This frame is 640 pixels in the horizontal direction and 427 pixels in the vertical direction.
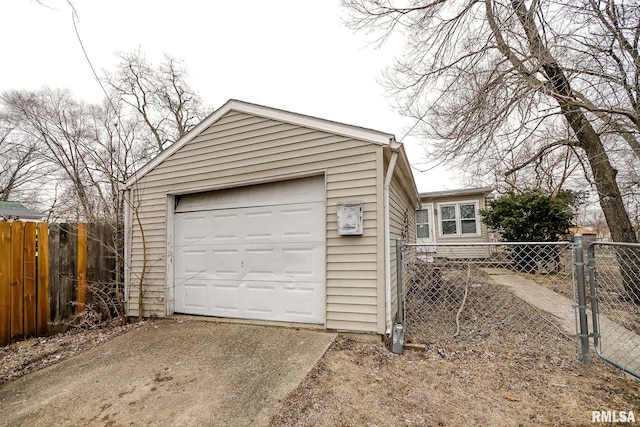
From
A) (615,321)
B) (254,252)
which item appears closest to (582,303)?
(615,321)

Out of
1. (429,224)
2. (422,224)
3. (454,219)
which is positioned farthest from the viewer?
(422,224)

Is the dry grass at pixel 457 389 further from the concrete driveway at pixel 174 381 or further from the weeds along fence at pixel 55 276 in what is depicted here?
the weeds along fence at pixel 55 276

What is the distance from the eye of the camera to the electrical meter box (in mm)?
3748

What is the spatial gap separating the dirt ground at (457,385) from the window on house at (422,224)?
9.45 m

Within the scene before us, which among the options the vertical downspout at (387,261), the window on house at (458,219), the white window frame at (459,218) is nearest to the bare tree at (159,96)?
the white window frame at (459,218)

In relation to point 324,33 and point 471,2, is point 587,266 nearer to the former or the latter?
point 471,2

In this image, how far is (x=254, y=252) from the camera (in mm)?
4551

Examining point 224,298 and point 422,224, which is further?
point 422,224

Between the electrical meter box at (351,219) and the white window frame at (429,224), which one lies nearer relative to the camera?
the electrical meter box at (351,219)

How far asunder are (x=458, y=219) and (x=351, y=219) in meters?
10.3

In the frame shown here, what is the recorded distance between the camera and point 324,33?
6289mm

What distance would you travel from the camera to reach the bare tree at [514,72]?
4.43 m

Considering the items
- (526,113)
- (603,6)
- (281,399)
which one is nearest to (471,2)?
(603,6)

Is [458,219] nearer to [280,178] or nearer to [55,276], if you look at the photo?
[280,178]
